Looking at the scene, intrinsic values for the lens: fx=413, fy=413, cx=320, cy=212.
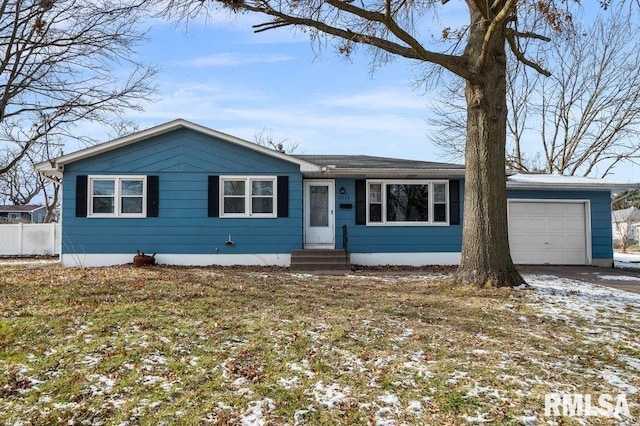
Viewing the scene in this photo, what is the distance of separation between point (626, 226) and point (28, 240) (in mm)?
33399

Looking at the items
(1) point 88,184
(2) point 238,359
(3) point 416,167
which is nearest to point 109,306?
(2) point 238,359

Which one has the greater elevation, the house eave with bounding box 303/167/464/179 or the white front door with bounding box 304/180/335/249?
the house eave with bounding box 303/167/464/179

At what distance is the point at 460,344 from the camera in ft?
15.4

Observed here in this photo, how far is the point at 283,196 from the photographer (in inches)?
453

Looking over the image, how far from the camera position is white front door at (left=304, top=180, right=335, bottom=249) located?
12.1 meters

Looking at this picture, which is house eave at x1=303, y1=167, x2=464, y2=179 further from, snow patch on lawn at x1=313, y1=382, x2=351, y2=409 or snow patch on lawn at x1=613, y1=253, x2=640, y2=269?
snow patch on lawn at x1=313, y1=382, x2=351, y2=409

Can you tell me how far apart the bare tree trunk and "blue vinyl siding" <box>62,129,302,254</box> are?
5122 mm

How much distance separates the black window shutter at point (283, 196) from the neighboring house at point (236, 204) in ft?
0.09

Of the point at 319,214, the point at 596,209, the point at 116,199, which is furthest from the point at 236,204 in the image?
the point at 596,209

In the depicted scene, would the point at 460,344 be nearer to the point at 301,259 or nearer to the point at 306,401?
the point at 306,401

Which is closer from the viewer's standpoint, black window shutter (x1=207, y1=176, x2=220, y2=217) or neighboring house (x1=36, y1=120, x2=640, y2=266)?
neighboring house (x1=36, y1=120, x2=640, y2=266)

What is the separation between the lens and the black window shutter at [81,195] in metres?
11.2
